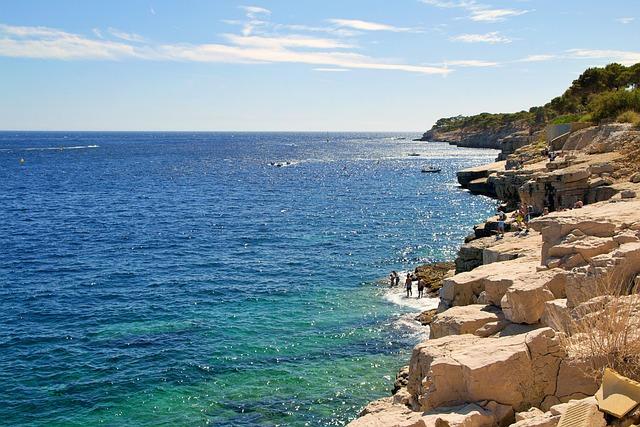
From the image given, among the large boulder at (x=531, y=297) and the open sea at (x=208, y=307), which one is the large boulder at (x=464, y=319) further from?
the open sea at (x=208, y=307)

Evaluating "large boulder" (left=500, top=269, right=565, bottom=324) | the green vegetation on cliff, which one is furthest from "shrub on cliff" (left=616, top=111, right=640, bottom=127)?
"large boulder" (left=500, top=269, right=565, bottom=324)

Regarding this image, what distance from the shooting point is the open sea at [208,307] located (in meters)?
22.6

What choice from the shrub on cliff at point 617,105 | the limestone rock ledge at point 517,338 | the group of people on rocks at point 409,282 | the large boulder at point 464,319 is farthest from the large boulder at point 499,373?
the shrub on cliff at point 617,105

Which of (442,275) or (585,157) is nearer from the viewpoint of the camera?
(442,275)

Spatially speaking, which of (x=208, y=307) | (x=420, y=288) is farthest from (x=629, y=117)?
(x=208, y=307)

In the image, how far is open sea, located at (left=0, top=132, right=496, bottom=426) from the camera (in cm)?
2264

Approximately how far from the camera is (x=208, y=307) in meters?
33.5

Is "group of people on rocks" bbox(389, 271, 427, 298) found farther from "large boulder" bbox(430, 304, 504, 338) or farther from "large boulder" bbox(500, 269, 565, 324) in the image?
"large boulder" bbox(500, 269, 565, 324)

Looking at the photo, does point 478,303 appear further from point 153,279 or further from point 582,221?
point 153,279

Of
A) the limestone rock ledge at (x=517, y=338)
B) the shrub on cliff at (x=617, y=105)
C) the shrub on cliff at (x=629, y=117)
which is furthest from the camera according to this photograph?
the shrub on cliff at (x=617, y=105)

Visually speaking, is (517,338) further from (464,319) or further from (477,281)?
(477,281)

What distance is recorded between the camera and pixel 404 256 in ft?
150

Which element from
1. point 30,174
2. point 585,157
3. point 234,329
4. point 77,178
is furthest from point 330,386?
point 30,174

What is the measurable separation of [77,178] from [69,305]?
3218 inches
